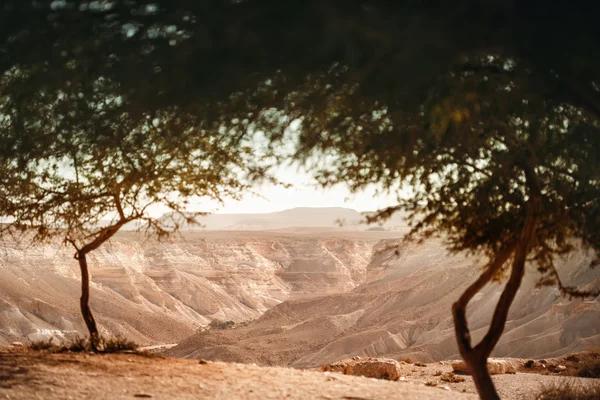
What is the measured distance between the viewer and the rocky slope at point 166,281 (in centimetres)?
5516

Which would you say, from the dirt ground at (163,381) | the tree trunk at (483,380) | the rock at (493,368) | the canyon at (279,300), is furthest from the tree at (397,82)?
the rock at (493,368)

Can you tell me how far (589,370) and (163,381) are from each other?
13996 millimetres

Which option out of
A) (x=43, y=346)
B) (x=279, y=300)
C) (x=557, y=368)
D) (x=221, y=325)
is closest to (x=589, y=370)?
(x=557, y=368)

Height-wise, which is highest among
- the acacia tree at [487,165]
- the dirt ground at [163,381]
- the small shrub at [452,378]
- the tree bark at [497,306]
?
the acacia tree at [487,165]

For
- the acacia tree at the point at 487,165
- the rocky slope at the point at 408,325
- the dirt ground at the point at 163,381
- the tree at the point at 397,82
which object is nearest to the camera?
the tree at the point at 397,82

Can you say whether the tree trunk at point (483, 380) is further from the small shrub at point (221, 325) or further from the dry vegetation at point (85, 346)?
the small shrub at point (221, 325)

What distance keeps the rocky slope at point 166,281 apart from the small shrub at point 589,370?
69.0ft

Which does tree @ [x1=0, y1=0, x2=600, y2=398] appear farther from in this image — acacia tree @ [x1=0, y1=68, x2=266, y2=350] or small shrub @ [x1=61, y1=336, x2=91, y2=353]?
small shrub @ [x1=61, y1=336, x2=91, y2=353]

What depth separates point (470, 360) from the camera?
854 centimetres

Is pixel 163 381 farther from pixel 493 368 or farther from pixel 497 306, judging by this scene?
pixel 493 368

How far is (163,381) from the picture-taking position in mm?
9797

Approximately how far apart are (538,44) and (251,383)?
5826 millimetres

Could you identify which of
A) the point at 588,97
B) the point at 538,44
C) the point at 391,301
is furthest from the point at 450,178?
the point at 391,301

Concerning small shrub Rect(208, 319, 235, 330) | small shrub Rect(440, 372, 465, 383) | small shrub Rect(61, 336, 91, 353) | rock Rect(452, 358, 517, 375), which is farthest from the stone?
small shrub Rect(208, 319, 235, 330)
